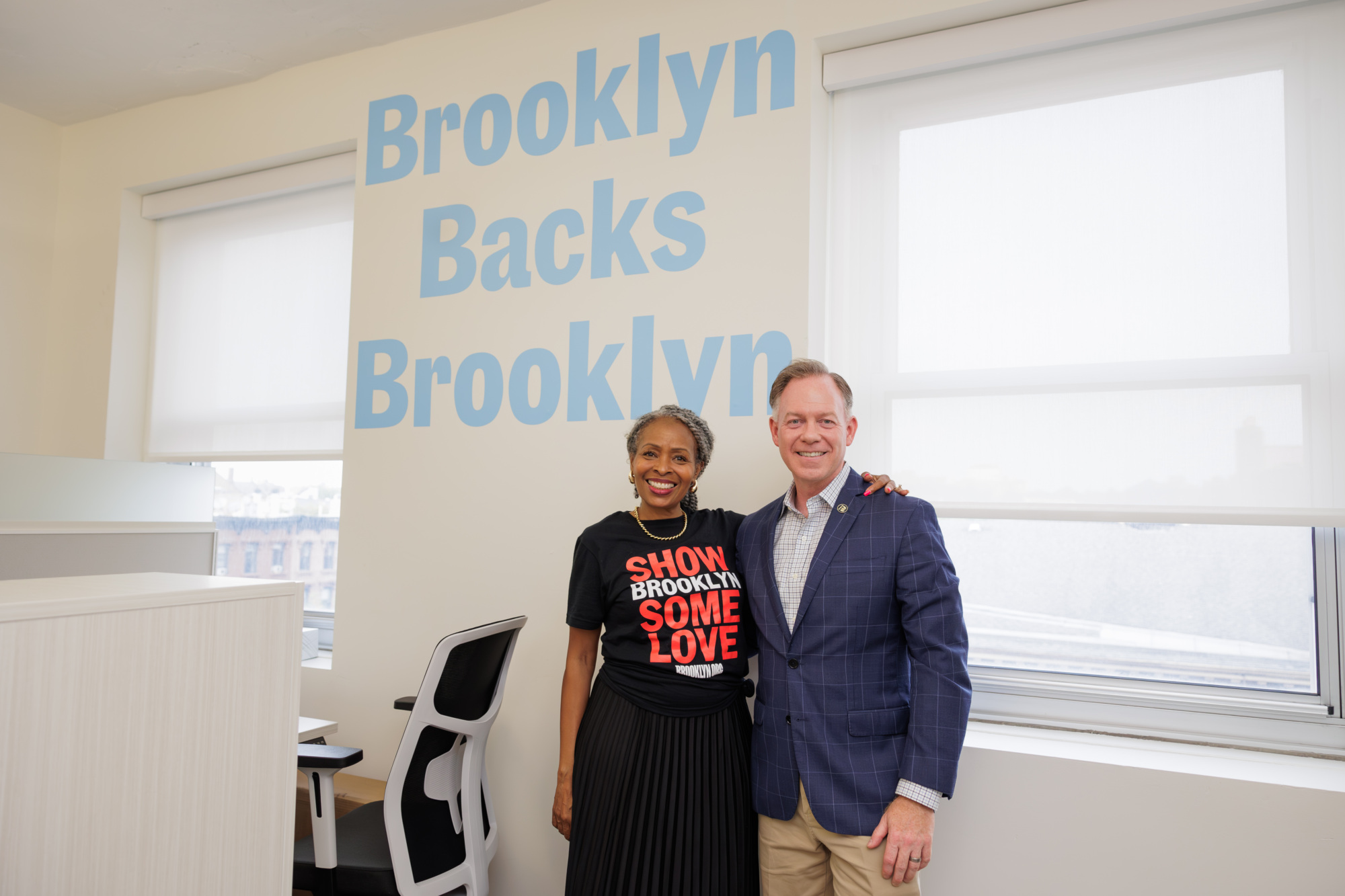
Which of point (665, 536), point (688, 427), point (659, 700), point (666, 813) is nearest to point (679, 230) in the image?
point (688, 427)

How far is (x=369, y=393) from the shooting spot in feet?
9.52

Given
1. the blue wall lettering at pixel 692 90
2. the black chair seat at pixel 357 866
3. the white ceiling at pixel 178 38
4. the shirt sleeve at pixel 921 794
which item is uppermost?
the white ceiling at pixel 178 38

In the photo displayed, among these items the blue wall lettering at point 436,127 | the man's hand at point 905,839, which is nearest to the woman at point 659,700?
the man's hand at point 905,839

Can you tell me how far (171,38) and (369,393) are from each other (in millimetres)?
1622

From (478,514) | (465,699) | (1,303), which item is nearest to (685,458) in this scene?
(465,699)

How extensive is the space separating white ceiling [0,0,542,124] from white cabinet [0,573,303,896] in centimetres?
265

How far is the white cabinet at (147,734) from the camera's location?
0.53m

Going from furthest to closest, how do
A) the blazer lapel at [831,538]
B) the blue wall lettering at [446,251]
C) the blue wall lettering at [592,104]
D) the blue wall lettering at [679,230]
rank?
the blue wall lettering at [446,251], the blue wall lettering at [592,104], the blue wall lettering at [679,230], the blazer lapel at [831,538]

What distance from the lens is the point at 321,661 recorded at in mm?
3102

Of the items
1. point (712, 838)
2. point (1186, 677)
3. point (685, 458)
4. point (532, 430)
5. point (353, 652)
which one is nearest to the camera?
point (712, 838)

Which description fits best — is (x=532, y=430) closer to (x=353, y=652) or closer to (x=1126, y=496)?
(x=353, y=652)

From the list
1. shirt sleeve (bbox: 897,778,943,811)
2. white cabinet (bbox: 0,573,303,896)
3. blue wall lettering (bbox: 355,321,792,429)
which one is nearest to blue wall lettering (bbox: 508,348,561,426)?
blue wall lettering (bbox: 355,321,792,429)

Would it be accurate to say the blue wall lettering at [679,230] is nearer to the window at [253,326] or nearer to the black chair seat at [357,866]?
the window at [253,326]

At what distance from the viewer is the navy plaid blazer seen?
1551mm
